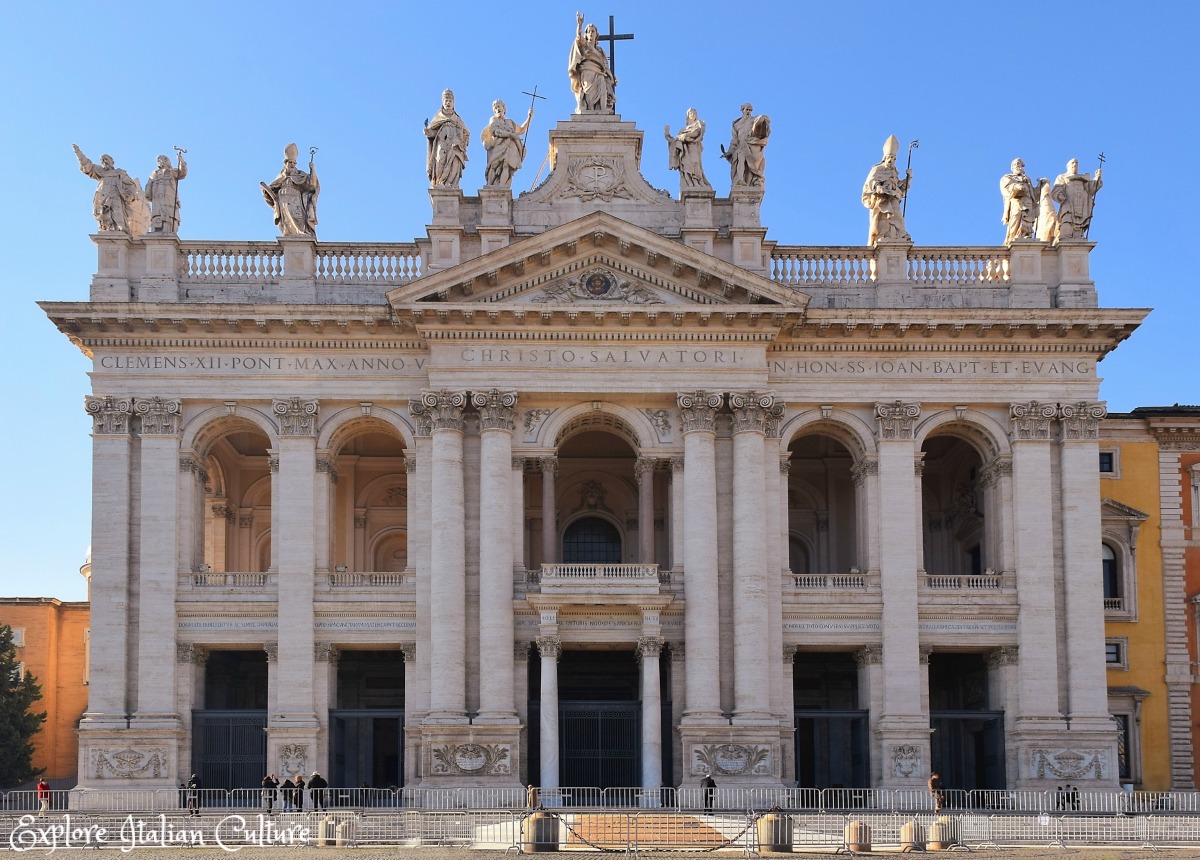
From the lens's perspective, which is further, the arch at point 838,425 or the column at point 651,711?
the arch at point 838,425

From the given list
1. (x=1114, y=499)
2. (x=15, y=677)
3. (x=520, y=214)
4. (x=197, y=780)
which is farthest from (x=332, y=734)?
(x=1114, y=499)

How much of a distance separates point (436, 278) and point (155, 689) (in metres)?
13.8

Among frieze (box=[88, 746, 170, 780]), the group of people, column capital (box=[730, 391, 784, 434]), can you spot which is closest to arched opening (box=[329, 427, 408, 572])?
frieze (box=[88, 746, 170, 780])

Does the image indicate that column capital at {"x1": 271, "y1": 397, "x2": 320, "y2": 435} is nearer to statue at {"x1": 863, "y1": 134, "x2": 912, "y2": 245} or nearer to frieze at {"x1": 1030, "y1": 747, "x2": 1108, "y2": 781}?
statue at {"x1": 863, "y1": 134, "x2": 912, "y2": 245}

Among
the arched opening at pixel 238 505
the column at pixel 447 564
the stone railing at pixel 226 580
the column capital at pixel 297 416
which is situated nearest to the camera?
the column at pixel 447 564

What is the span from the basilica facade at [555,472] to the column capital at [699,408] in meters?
0.10

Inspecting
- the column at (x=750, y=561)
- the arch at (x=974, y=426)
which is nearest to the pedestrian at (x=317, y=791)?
the column at (x=750, y=561)

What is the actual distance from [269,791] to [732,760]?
12382 mm

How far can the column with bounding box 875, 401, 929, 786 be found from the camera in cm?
4734

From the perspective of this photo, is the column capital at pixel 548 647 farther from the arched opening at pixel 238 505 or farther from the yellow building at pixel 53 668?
the yellow building at pixel 53 668

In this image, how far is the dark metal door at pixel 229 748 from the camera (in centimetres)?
4769

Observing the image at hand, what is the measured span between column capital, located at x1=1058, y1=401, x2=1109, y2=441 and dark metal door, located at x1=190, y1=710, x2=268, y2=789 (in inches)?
963

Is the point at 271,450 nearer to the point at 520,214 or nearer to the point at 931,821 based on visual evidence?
the point at 520,214

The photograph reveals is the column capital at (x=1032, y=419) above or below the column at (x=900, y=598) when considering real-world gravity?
above
